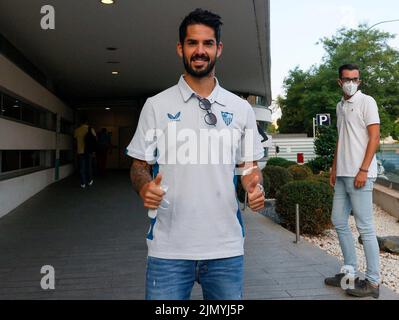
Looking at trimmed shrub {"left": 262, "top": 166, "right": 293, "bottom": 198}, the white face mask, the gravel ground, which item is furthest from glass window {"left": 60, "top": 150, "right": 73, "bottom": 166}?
the white face mask

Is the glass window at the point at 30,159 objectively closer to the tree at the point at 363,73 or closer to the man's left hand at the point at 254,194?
the man's left hand at the point at 254,194

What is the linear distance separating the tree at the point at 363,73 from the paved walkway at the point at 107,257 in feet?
89.8

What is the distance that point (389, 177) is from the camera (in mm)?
13203

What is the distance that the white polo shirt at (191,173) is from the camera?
6.41ft

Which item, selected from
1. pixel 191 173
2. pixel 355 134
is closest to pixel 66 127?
pixel 355 134

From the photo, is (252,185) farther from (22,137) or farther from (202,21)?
(22,137)

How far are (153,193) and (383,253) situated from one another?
5616 millimetres

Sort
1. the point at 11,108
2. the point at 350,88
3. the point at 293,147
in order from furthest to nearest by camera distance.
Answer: the point at 293,147, the point at 11,108, the point at 350,88

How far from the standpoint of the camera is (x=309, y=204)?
6.86 metres

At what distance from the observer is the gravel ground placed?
5075mm

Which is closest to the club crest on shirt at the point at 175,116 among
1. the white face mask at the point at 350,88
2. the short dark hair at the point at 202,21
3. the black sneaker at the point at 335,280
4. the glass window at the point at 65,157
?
the short dark hair at the point at 202,21

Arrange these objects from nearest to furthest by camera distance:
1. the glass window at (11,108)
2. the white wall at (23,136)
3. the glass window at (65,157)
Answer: the white wall at (23,136) < the glass window at (11,108) < the glass window at (65,157)
